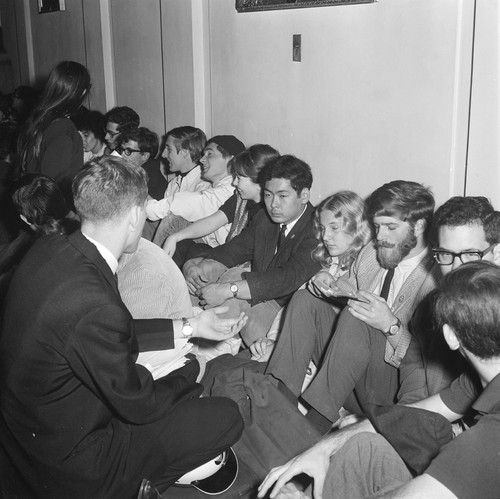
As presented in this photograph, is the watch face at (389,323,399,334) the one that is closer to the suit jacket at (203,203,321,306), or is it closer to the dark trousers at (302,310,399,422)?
the dark trousers at (302,310,399,422)

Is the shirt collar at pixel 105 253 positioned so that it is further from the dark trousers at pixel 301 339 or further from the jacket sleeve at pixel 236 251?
the jacket sleeve at pixel 236 251

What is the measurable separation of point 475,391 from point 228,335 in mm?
923

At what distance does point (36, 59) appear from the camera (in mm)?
8422

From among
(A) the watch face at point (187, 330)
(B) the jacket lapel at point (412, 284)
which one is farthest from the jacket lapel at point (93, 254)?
(B) the jacket lapel at point (412, 284)

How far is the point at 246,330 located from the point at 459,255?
1376mm

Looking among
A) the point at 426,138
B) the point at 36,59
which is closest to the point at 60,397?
the point at 426,138

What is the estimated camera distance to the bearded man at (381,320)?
8.97 ft

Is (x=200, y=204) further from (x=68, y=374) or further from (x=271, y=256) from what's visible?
(x=68, y=374)

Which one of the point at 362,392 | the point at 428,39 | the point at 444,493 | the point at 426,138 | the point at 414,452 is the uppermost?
the point at 428,39

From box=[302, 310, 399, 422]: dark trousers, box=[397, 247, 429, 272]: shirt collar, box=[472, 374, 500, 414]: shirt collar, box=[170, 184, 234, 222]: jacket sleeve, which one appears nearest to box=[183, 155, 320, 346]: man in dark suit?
box=[170, 184, 234, 222]: jacket sleeve

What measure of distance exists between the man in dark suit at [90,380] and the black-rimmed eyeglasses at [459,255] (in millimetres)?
1039

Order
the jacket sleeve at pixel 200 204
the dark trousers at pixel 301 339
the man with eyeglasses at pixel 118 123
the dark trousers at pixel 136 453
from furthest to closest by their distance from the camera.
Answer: the man with eyeglasses at pixel 118 123
the jacket sleeve at pixel 200 204
the dark trousers at pixel 301 339
the dark trousers at pixel 136 453

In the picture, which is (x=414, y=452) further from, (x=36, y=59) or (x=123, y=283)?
(x=36, y=59)

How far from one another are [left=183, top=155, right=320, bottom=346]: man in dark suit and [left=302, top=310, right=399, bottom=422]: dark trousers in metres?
→ 0.75
